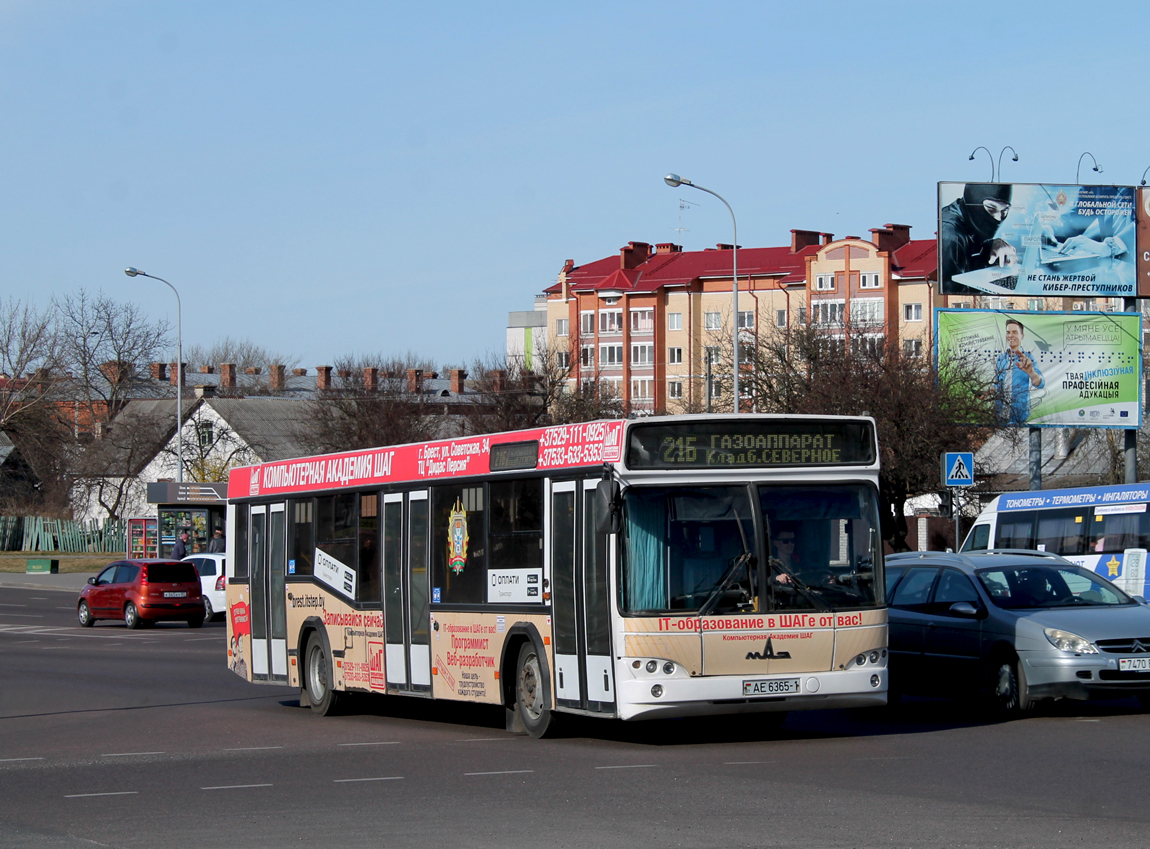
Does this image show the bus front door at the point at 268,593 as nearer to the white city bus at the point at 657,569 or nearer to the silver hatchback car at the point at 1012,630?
the white city bus at the point at 657,569

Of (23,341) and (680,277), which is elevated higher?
(680,277)

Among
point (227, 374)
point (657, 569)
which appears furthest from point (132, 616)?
point (227, 374)

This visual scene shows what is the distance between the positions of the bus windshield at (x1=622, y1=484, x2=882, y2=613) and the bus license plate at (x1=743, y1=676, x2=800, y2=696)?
56 centimetres

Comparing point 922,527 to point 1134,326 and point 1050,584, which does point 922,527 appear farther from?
point 1050,584

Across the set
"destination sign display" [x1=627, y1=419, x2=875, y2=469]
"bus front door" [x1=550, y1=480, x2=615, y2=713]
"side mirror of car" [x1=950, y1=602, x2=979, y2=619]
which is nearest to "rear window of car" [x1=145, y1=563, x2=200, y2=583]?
"side mirror of car" [x1=950, y1=602, x2=979, y2=619]

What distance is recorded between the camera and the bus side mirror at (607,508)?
1139 centimetres

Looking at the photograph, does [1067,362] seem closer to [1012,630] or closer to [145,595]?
[145,595]

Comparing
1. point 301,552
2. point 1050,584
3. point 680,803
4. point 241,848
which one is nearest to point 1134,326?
point 1050,584

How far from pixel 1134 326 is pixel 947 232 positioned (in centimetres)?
457

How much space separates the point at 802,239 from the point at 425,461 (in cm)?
10335

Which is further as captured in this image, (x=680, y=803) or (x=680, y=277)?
(x=680, y=277)

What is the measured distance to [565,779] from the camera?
34.4 ft

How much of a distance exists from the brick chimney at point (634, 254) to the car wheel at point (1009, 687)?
Result: 109 metres

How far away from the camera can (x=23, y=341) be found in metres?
73.6
